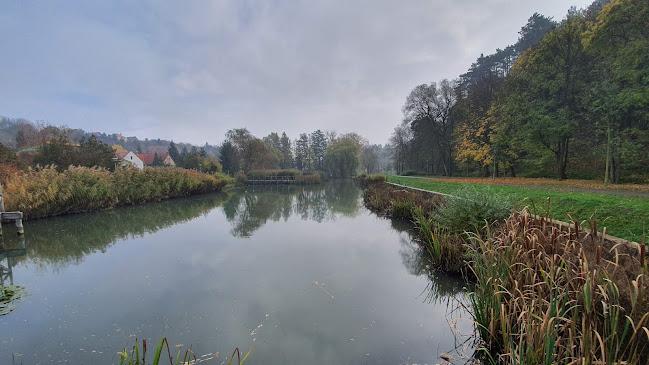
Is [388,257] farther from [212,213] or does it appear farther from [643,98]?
[643,98]

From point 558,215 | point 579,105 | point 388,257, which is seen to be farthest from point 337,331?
point 579,105

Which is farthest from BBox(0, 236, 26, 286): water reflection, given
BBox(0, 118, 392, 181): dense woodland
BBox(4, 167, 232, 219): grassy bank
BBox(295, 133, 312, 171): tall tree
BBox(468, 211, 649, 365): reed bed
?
BBox(295, 133, 312, 171): tall tree

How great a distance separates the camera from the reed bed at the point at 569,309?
1793 millimetres

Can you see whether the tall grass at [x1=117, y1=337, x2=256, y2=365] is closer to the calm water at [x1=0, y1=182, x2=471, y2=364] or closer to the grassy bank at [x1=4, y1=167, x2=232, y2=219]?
the calm water at [x1=0, y1=182, x2=471, y2=364]

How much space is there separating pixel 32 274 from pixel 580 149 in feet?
83.0

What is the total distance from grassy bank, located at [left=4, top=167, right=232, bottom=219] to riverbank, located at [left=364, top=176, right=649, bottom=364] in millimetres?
13426

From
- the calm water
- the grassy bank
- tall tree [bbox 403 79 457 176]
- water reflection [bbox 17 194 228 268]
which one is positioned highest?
tall tree [bbox 403 79 457 176]

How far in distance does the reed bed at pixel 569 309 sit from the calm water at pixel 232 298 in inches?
30.2

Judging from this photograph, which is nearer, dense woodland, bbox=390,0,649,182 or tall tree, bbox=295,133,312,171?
dense woodland, bbox=390,0,649,182

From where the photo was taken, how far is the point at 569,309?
76.2 inches

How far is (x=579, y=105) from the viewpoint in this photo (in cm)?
1441

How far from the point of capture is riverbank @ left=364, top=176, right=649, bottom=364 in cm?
182

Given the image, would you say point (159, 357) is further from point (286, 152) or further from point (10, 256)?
point (286, 152)

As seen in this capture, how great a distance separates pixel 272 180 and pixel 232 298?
3466 cm
